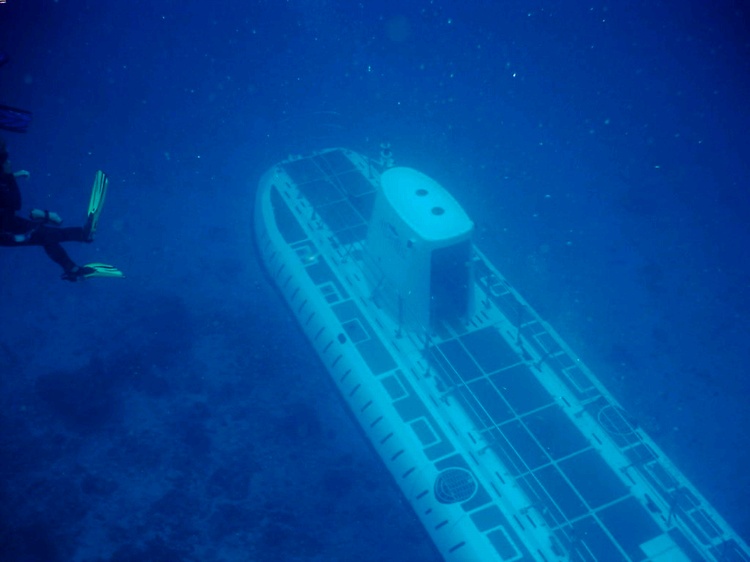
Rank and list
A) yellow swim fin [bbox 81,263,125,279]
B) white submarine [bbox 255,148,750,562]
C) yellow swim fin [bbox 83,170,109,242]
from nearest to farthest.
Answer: yellow swim fin [bbox 83,170,109,242]
yellow swim fin [bbox 81,263,125,279]
white submarine [bbox 255,148,750,562]

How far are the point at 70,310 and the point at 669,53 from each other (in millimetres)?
22445

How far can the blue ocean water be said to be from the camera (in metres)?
9.49

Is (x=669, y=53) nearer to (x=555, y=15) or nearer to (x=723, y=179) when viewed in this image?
(x=555, y=15)

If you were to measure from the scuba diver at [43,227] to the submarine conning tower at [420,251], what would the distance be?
4.63 m

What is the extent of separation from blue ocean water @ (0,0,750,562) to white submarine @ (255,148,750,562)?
1597mm

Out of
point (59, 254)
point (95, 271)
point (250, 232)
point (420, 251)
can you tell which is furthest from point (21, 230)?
point (250, 232)

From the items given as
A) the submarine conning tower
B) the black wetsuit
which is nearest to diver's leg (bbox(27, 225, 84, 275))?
the black wetsuit

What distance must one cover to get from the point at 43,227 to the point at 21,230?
9.9 inches

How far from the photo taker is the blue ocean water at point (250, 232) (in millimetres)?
9492

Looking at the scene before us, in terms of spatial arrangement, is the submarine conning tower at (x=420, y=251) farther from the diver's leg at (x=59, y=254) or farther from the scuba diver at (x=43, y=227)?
the diver's leg at (x=59, y=254)

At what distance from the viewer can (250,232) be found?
14711 millimetres

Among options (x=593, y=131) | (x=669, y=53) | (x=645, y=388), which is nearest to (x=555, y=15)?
(x=669, y=53)

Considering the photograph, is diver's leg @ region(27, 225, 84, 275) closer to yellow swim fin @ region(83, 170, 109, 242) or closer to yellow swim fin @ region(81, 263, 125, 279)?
yellow swim fin @ region(83, 170, 109, 242)

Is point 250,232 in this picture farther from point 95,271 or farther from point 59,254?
point 59,254
